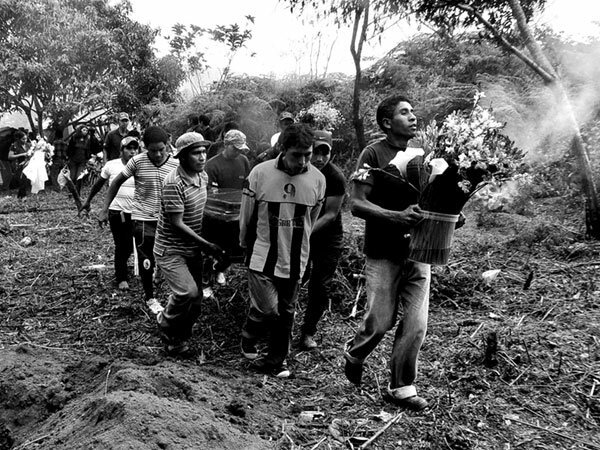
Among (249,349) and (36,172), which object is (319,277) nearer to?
(249,349)

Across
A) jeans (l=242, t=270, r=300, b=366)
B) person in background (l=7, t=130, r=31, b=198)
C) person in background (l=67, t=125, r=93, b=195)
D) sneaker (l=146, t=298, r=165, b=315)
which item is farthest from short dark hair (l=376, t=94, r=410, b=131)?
person in background (l=7, t=130, r=31, b=198)

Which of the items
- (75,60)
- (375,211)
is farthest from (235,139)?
(75,60)

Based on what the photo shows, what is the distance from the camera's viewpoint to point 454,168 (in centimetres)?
355

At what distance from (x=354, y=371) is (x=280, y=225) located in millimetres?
1215

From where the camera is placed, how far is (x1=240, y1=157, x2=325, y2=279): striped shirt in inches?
174

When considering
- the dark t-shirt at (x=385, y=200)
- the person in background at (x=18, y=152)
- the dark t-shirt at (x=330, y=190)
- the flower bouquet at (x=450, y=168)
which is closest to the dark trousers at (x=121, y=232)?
the dark t-shirt at (x=330, y=190)

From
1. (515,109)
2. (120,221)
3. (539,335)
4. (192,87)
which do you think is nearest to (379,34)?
(515,109)

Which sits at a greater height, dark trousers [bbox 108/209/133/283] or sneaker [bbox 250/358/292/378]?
dark trousers [bbox 108/209/133/283]

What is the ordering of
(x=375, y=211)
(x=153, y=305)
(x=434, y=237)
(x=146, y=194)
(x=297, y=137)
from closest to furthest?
(x=434, y=237), (x=375, y=211), (x=297, y=137), (x=146, y=194), (x=153, y=305)

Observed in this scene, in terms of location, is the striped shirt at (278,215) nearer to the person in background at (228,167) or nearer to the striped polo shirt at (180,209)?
the striped polo shirt at (180,209)

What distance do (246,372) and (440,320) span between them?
216 centimetres

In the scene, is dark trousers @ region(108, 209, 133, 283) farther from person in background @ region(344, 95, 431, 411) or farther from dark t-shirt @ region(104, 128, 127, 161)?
dark t-shirt @ region(104, 128, 127, 161)

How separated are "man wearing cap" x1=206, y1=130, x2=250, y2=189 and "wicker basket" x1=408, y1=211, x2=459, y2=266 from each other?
3368 millimetres

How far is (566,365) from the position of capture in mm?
4605
